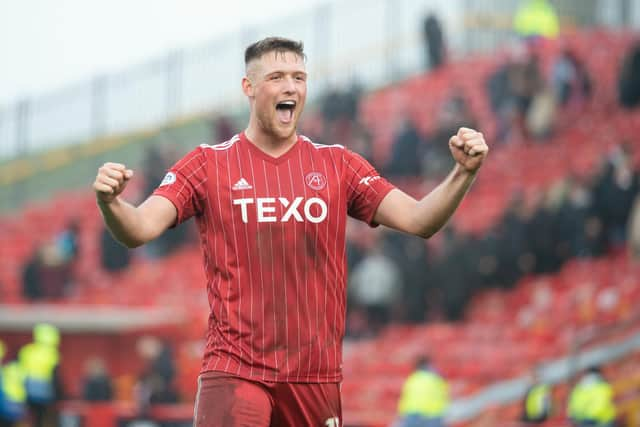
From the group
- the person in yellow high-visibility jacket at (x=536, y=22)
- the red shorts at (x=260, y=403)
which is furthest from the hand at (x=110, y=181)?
the person in yellow high-visibility jacket at (x=536, y=22)

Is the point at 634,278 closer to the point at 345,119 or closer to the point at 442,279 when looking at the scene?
the point at 442,279

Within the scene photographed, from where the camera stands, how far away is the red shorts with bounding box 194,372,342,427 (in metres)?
4.99

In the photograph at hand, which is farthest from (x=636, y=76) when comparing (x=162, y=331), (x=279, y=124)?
(x=279, y=124)

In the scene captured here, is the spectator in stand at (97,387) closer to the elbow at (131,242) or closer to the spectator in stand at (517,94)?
the spectator in stand at (517,94)

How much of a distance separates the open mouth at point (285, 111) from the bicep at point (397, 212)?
524 mm

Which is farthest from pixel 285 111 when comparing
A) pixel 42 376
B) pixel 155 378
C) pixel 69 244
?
pixel 69 244

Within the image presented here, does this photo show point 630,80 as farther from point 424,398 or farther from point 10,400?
point 10,400

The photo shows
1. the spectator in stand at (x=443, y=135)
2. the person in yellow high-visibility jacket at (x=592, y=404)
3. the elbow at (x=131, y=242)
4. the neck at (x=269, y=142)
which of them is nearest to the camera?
the elbow at (x=131, y=242)

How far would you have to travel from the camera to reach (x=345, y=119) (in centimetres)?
2344

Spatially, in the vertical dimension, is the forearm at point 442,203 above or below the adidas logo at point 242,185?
below

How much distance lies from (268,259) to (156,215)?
1.56 ft

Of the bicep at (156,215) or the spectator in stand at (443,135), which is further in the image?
the spectator in stand at (443,135)

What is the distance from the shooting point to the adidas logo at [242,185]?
5145mm

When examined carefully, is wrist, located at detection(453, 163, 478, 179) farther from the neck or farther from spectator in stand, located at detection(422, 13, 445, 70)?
spectator in stand, located at detection(422, 13, 445, 70)
